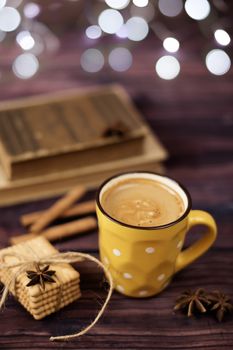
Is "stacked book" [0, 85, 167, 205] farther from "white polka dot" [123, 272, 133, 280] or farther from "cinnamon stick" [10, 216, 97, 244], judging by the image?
"white polka dot" [123, 272, 133, 280]

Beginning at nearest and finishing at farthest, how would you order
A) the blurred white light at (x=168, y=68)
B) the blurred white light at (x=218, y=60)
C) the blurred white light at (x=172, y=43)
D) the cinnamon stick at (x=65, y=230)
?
the cinnamon stick at (x=65, y=230) → the blurred white light at (x=172, y=43) → the blurred white light at (x=218, y=60) → the blurred white light at (x=168, y=68)

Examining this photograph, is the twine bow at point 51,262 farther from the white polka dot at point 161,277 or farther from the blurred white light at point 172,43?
the blurred white light at point 172,43

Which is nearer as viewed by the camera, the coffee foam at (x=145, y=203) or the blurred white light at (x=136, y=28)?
the coffee foam at (x=145, y=203)

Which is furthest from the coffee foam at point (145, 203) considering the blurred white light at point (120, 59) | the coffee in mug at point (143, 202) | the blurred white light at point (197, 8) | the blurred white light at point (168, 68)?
the blurred white light at point (120, 59)

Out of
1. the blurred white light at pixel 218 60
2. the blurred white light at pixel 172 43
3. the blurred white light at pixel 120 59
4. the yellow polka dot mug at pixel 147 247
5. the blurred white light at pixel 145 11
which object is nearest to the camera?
the yellow polka dot mug at pixel 147 247

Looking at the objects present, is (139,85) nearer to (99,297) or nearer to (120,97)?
(120,97)

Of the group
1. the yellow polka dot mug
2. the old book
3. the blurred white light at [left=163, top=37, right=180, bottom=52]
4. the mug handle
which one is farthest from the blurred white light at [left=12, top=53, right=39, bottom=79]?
the mug handle
